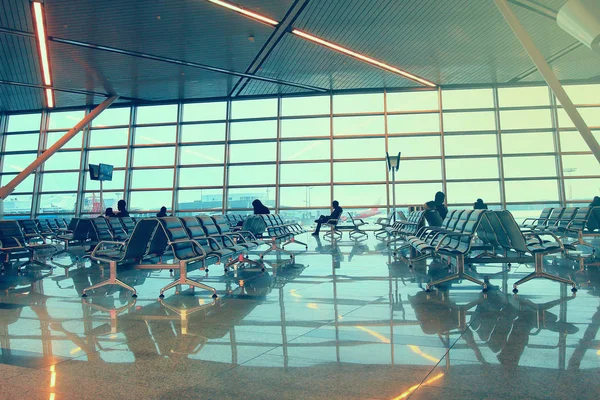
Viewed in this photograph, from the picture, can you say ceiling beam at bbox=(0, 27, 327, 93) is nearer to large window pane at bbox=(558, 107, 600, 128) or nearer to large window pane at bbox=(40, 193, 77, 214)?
large window pane at bbox=(40, 193, 77, 214)

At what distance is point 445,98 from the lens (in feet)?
44.6

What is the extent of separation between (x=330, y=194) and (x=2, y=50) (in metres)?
10.6

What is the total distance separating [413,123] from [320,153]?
3.57 m

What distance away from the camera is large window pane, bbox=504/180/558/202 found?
1259cm

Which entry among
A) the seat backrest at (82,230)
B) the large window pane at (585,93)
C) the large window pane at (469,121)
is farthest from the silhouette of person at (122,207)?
the large window pane at (585,93)

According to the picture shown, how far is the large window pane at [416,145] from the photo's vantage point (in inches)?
520

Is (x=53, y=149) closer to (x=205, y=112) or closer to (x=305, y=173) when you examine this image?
(x=205, y=112)

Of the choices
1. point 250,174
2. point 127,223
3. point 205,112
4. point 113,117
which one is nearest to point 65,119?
point 113,117

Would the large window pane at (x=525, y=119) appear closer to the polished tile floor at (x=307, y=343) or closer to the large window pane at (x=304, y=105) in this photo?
the large window pane at (x=304, y=105)

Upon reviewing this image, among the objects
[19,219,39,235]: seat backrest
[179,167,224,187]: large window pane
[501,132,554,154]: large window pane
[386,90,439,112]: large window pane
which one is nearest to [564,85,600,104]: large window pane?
[501,132,554,154]: large window pane

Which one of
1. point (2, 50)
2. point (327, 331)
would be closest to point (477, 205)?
point (327, 331)

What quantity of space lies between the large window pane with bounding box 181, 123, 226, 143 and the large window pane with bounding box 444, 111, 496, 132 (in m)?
8.38

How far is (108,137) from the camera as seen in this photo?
48.2 ft

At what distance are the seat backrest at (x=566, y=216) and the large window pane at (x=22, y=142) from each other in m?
17.8
